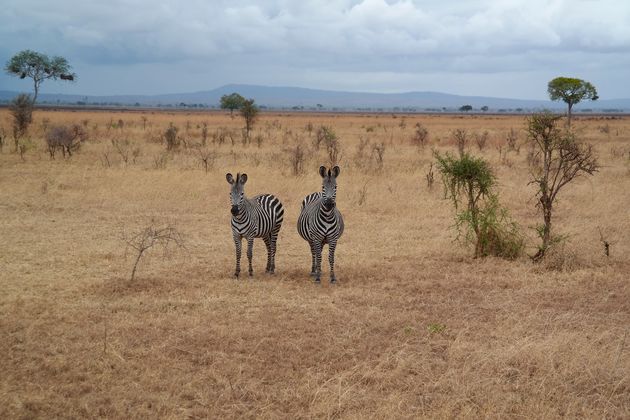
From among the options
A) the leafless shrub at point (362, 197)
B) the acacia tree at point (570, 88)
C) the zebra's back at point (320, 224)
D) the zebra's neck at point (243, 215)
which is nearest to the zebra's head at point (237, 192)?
the zebra's neck at point (243, 215)

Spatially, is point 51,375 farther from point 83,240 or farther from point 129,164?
point 129,164

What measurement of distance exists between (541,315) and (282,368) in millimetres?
3667

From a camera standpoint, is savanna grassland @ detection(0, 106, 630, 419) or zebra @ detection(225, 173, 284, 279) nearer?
savanna grassland @ detection(0, 106, 630, 419)

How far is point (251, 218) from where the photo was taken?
985 centimetres

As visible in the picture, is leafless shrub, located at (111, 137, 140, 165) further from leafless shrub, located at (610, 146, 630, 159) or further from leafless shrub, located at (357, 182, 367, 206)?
leafless shrub, located at (610, 146, 630, 159)

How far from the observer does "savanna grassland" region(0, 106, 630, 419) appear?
226 inches

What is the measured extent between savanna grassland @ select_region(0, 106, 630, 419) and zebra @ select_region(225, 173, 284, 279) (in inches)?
18.5

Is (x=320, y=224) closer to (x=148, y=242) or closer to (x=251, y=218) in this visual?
(x=251, y=218)

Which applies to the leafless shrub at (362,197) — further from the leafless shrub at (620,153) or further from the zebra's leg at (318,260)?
the leafless shrub at (620,153)

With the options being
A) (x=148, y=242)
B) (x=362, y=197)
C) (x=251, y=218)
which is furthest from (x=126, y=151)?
(x=251, y=218)

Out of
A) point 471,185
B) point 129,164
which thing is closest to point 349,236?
point 471,185

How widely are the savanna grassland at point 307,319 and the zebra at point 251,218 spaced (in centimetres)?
47

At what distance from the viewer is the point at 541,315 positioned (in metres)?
8.08

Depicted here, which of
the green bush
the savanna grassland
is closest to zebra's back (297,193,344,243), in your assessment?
the savanna grassland
